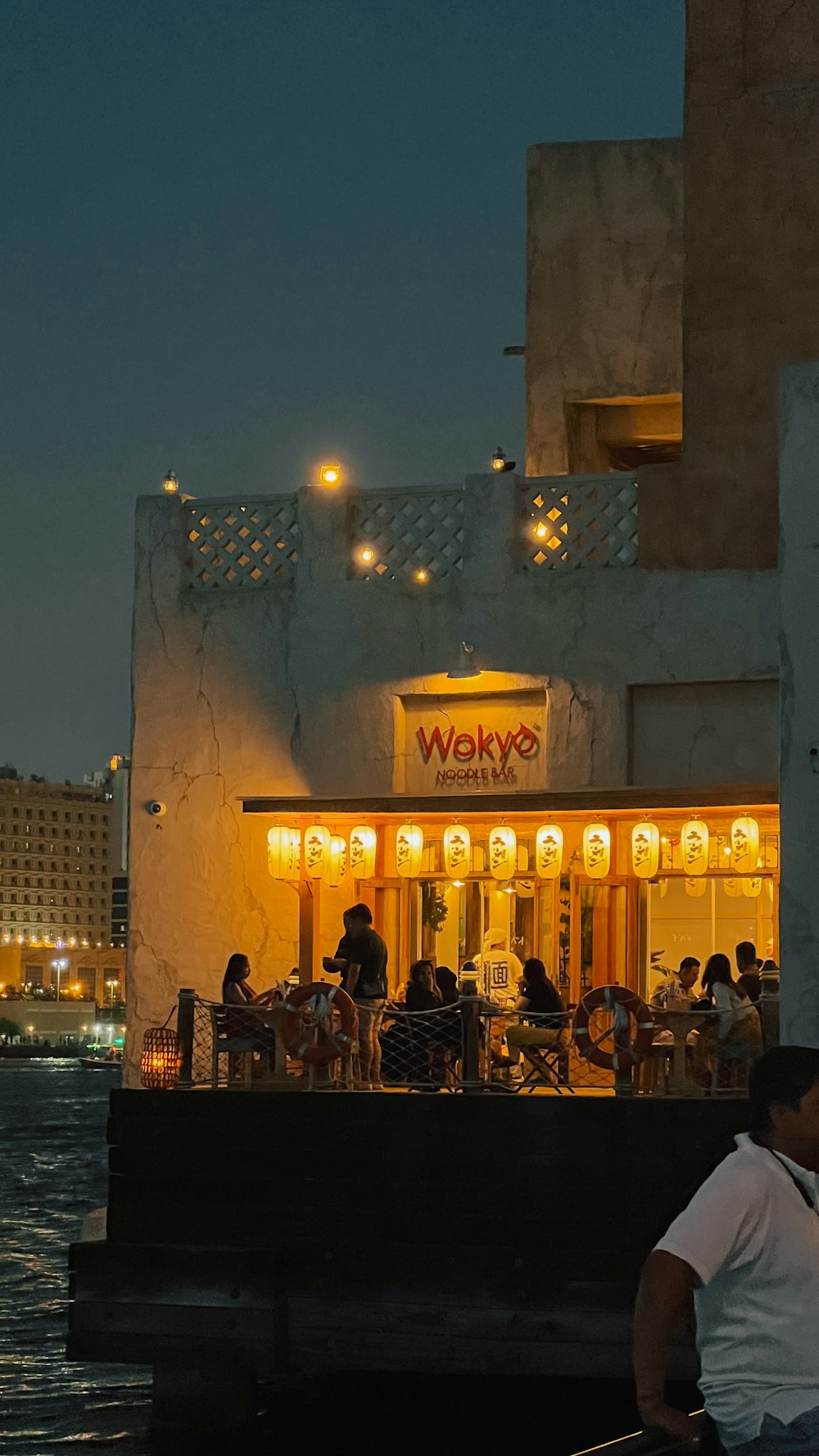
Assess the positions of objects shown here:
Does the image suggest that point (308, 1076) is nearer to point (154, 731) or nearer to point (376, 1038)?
point (376, 1038)

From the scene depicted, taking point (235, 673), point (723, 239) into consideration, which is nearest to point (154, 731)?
point (235, 673)

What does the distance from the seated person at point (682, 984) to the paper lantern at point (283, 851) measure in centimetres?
341

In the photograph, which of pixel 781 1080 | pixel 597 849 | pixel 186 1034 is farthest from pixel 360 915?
pixel 781 1080

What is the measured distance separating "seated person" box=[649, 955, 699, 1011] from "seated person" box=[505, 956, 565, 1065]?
103cm

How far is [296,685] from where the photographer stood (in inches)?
734

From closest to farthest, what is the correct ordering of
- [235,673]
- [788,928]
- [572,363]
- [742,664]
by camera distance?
[788,928] < [742,664] < [235,673] < [572,363]

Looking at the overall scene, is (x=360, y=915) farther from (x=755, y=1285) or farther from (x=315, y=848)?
(x=755, y=1285)

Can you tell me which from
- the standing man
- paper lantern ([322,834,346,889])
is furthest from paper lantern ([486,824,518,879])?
the standing man

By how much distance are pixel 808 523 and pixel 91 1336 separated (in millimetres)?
7107

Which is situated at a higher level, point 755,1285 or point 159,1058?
point 755,1285

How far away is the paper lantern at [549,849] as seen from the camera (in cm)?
1805

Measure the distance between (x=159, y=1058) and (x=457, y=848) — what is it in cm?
324

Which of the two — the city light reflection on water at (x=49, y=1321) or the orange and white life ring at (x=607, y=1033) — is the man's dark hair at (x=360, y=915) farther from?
the city light reflection on water at (x=49, y=1321)

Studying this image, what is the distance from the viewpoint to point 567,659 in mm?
17922
